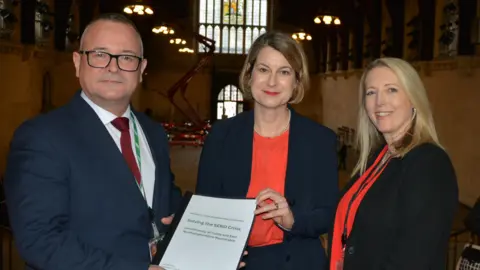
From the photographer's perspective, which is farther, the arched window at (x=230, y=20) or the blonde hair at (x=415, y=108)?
the arched window at (x=230, y=20)

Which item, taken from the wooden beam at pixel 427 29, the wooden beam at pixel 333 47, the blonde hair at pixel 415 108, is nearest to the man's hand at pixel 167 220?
the blonde hair at pixel 415 108

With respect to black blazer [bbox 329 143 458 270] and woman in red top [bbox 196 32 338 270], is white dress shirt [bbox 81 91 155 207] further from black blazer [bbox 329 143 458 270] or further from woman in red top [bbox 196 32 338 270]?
black blazer [bbox 329 143 458 270]

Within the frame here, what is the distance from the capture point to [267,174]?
2148 millimetres

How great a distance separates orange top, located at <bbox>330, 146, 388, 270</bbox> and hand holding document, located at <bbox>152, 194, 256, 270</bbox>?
424mm

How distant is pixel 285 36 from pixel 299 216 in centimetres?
76

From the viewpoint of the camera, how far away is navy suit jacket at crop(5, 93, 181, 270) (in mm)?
1365

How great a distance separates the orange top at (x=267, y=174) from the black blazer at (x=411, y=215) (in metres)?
0.44

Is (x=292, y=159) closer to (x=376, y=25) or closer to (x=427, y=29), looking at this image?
(x=427, y=29)

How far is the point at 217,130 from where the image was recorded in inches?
88.9

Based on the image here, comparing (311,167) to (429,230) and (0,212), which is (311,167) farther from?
(0,212)

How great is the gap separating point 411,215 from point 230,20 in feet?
90.0

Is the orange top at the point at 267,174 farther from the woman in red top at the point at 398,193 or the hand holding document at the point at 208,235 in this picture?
the hand holding document at the point at 208,235

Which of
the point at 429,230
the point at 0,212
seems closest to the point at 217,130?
the point at 429,230

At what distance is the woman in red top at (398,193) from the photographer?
1.63 m
